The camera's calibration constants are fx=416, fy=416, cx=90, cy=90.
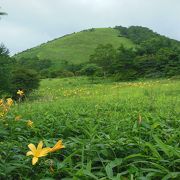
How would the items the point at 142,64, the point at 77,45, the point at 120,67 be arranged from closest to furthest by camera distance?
the point at 142,64
the point at 120,67
the point at 77,45

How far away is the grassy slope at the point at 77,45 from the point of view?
7356 cm

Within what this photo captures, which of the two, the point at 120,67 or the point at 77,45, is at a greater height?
the point at 77,45

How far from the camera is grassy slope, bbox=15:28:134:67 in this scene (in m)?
73.6

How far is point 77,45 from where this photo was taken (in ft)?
265

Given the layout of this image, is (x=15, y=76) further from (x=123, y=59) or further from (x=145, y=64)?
(x=145, y=64)

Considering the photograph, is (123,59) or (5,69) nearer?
(5,69)

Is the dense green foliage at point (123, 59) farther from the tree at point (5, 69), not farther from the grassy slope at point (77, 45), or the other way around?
the tree at point (5, 69)

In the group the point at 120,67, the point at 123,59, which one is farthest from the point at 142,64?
the point at 120,67

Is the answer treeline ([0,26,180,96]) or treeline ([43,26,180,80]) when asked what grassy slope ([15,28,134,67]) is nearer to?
treeline ([0,26,180,96])

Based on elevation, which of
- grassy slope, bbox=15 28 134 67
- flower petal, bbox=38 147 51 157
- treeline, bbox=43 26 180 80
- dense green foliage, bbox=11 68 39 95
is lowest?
dense green foliage, bbox=11 68 39 95

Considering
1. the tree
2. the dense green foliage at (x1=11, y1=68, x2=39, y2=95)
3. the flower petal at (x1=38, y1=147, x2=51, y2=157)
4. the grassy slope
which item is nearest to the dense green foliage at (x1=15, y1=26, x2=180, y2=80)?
the grassy slope

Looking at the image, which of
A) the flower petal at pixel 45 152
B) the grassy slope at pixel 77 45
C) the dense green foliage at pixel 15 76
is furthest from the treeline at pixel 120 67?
the grassy slope at pixel 77 45

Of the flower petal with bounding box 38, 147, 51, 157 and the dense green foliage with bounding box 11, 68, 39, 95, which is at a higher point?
the flower petal with bounding box 38, 147, 51, 157

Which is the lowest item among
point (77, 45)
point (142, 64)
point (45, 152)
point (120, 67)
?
point (45, 152)
